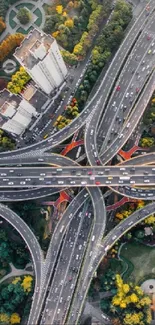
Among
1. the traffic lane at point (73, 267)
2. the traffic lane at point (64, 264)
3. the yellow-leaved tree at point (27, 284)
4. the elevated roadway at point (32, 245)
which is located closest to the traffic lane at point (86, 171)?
the traffic lane at point (64, 264)

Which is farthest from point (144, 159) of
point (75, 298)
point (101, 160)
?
point (75, 298)

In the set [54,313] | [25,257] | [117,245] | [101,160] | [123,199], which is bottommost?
[54,313]

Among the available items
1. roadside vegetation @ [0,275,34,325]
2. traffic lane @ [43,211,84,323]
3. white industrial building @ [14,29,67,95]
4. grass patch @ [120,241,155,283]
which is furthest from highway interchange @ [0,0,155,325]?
white industrial building @ [14,29,67,95]

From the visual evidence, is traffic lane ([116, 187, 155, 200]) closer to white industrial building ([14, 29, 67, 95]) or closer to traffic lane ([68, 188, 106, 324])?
traffic lane ([68, 188, 106, 324])

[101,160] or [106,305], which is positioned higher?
[101,160]

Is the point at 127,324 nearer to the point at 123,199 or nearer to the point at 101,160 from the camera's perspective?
the point at 123,199

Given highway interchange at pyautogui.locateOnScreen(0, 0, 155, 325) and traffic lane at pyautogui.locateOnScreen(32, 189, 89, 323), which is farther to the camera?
traffic lane at pyautogui.locateOnScreen(32, 189, 89, 323)

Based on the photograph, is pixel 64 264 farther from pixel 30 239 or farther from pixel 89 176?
pixel 89 176

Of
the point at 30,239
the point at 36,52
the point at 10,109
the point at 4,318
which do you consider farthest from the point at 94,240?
the point at 36,52
